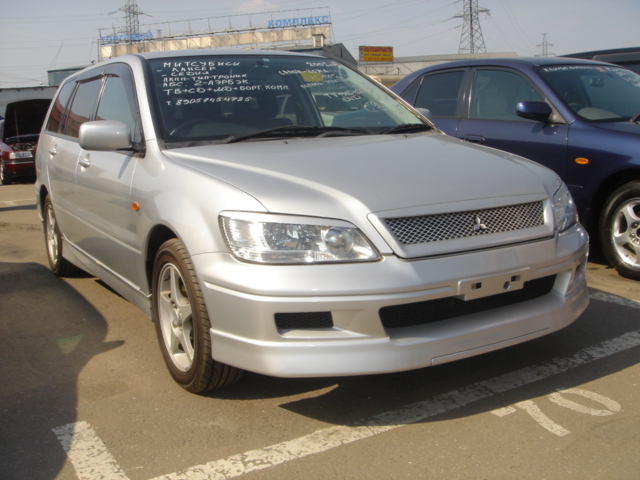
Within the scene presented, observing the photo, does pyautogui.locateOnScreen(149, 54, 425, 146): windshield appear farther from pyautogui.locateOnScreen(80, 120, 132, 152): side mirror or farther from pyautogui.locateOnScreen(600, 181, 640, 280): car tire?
pyautogui.locateOnScreen(600, 181, 640, 280): car tire

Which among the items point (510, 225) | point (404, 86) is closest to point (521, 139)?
point (404, 86)

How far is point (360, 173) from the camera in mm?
3174

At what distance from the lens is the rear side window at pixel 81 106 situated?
4879mm

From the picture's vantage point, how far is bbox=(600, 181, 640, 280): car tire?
5.13m

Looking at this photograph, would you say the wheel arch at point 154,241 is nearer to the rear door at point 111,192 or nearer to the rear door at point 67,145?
the rear door at point 111,192

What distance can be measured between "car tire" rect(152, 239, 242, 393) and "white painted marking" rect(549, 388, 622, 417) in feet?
4.88

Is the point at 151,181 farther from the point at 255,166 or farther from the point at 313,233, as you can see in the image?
the point at 313,233

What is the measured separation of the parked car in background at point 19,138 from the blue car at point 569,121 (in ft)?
37.3

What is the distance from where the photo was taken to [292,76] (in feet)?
14.7

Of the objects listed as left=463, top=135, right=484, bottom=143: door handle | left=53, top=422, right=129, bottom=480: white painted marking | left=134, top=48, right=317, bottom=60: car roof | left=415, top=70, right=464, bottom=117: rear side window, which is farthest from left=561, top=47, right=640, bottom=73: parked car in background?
left=53, top=422, right=129, bottom=480: white painted marking

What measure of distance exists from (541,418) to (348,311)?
1021 millimetres

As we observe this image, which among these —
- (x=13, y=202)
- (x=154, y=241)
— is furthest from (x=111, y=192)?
(x=13, y=202)

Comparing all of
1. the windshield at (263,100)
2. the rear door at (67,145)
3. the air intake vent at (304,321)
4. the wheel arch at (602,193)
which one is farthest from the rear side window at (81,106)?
the wheel arch at (602,193)

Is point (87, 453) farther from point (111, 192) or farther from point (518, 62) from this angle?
point (518, 62)
